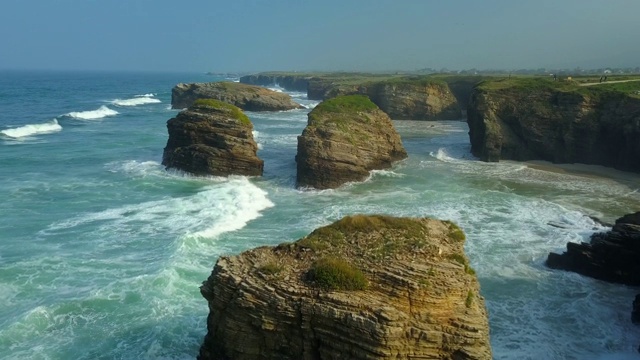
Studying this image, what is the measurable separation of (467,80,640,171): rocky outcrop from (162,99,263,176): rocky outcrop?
2264cm

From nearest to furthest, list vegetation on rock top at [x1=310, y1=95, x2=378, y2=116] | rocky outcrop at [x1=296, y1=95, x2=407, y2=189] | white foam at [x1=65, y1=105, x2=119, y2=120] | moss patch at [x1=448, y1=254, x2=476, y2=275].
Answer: moss patch at [x1=448, y1=254, x2=476, y2=275] < rocky outcrop at [x1=296, y1=95, x2=407, y2=189] < vegetation on rock top at [x1=310, y1=95, x2=378, y2=116] < white foam at [x1=65, y1=105, x2=119, y2=120]

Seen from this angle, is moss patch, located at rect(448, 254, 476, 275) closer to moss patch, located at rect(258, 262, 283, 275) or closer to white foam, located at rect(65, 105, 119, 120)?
moss patch, located at rect(258, 262, 283, 275)

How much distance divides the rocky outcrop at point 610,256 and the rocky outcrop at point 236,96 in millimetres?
76516

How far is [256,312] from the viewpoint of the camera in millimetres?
13000

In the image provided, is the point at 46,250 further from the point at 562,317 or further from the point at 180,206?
the point at 562,317

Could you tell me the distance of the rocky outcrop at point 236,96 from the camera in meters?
94.9

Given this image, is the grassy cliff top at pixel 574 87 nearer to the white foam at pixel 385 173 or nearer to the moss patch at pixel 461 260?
the white foam at pixel 385 173

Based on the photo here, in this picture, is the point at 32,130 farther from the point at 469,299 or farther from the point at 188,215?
the point at 469,299

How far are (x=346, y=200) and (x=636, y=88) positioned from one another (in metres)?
33.7

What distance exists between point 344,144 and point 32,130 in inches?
1938

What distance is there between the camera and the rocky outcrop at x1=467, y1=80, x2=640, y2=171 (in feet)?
143

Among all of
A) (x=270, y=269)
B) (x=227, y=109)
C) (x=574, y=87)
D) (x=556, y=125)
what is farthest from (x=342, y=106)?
(x=270, y=269)

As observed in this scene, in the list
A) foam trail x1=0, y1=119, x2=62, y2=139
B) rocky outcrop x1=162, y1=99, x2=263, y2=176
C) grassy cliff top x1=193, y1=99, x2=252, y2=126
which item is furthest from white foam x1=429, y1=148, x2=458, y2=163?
foam trail x1=0, y1=119, x2=62, y2=139

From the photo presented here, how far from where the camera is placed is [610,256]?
22.7m
